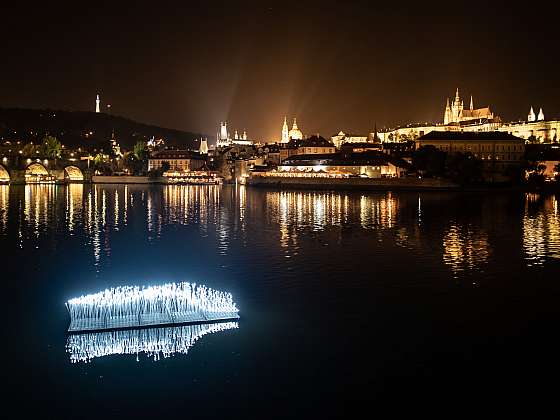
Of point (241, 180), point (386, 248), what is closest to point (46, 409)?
point (386, 248)

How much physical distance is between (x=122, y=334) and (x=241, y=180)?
66.7 meters

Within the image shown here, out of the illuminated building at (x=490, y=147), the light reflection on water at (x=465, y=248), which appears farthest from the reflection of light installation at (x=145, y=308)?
the illuminated building at (x=490, y=147)

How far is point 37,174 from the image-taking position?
79.5m

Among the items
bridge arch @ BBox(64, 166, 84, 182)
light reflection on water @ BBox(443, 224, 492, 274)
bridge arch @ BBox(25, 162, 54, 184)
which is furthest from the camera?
bridge arch @ BBox(64, 166, 84, 182)

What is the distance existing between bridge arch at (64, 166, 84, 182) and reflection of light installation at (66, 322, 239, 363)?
7199cm

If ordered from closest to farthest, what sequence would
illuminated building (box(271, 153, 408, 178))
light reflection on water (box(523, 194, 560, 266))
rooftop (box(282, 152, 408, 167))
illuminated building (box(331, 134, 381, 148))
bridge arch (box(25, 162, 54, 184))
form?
1. light reflection on water (box(523, 194, 560, 266))
2. illuminated building (box(271, 153, 408, 178))
3. rooftop (box(282, 152, 408, 167))
4. bridge arch (box(25, 162, 54, 184))
5. illuminated building (box(331, 134, 381, 148))

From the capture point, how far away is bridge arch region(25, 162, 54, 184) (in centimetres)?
7574

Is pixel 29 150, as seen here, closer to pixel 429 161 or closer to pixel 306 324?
pixel 429 161

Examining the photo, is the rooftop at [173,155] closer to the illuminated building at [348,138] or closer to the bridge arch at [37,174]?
the bridge arch at [37,174]

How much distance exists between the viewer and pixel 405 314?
35.3ft

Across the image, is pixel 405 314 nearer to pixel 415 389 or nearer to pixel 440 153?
pixel 415 389

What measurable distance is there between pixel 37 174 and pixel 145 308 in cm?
7538

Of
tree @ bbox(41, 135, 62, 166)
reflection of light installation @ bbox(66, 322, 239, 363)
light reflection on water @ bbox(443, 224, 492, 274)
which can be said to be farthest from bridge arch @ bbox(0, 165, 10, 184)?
reflection of light installation @ bbox(66, 322, 239, 363)

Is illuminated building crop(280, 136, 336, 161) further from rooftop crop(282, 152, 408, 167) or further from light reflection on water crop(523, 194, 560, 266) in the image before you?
light reflection on water crop(523, 194, 560, 266)
